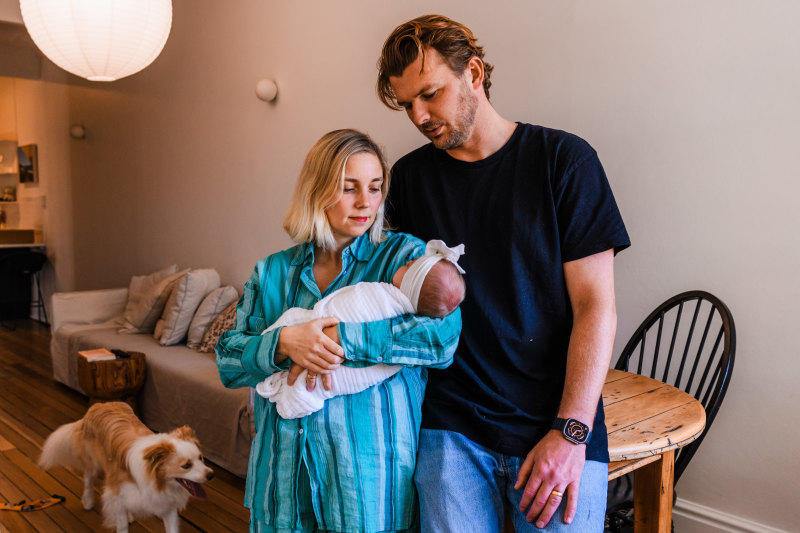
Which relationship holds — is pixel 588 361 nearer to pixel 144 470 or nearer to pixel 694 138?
pixel 694 138

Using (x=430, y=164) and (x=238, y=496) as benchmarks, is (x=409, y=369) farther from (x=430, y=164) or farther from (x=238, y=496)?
(x=238, y=496)

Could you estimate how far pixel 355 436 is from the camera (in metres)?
1.23

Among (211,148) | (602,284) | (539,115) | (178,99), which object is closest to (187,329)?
(211,148)

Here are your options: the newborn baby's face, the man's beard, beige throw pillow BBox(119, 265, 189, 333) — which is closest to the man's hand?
the newborn baby's face

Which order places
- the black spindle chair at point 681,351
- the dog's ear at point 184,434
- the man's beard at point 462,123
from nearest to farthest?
the man's beard at point 462,123, the black spindle chair at point 681,351, the dog's ear at point 184,434

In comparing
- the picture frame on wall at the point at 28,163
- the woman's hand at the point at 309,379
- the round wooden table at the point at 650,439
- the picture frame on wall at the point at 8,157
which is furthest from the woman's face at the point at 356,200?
the picture frame on wall at the point at 8,157

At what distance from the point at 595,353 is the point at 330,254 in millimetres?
654

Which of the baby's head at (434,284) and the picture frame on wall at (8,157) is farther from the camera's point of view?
the picture frame on wall at (8,157)

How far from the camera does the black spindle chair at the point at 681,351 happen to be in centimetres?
179

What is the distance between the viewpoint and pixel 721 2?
1.89m

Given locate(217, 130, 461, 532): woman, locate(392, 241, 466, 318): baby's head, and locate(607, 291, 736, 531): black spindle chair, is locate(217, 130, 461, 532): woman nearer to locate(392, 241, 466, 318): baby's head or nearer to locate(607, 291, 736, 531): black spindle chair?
locate(392, 241, 466, 318): baby's head

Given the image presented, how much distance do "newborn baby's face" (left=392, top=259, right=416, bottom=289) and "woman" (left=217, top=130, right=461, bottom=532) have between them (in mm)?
41

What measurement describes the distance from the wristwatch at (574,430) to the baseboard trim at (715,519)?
1224 millimetres

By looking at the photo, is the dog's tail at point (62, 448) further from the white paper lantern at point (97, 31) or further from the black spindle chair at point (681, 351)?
the black spindle chair at point (681, 351)
